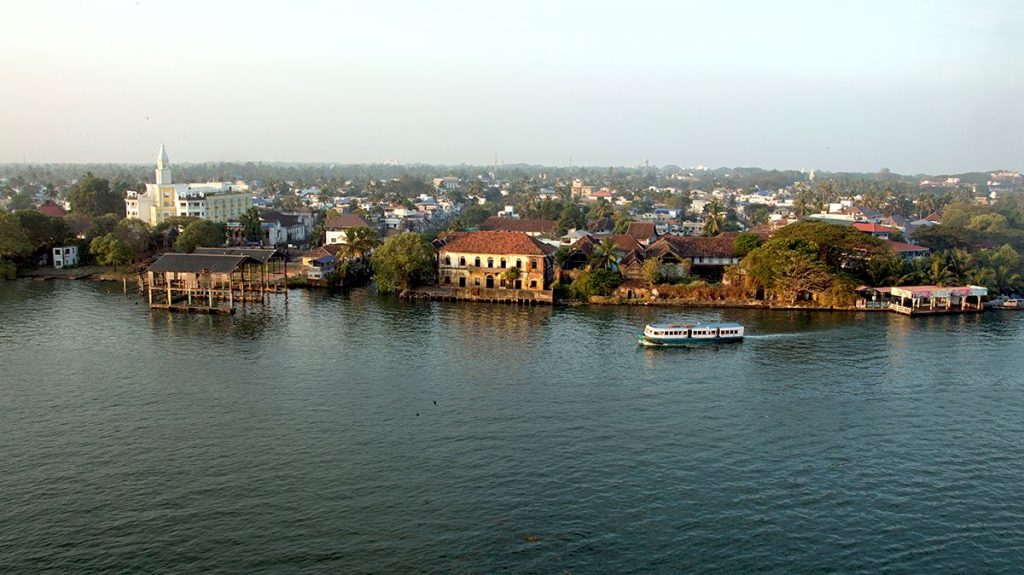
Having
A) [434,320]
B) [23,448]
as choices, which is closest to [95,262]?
[434,320]

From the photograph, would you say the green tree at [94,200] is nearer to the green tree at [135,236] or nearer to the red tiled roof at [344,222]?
the green tree at [135,236]

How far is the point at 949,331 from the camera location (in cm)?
3609

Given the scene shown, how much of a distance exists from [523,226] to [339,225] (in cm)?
1506

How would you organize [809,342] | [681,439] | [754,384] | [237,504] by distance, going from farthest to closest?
[809,342]
[754,384]
[681,439]
[237,504]

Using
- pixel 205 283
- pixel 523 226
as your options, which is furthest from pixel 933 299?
pixel 205 283

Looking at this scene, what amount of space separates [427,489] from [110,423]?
9479 mm

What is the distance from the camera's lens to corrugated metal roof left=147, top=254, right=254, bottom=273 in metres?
38.6

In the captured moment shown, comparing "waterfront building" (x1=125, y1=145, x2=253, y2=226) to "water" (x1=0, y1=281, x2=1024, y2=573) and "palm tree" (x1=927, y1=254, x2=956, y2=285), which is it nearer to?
"water" (x1=0, y1=281, x2=1024, y2=573)

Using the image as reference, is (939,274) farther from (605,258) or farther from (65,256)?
(65,256)

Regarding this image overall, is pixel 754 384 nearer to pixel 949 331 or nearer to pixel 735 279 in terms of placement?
pixel 949 331

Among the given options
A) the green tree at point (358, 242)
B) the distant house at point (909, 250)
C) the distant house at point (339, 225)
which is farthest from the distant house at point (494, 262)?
the distant house at point (909, 250)

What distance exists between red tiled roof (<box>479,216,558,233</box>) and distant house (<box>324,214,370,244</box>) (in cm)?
999

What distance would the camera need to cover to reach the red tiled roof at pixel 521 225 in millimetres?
67375

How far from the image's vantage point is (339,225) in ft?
205
